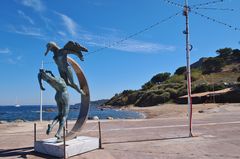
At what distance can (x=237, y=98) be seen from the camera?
54656mm

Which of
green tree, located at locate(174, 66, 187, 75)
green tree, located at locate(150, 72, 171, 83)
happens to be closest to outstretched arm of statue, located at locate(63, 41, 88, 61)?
green tree, located at locate(174, 66, 187, 75)

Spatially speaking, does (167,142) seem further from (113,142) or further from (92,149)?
(92,149)

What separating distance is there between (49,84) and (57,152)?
2.48m

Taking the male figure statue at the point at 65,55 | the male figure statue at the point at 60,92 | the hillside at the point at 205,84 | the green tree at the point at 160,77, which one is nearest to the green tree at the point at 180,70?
the hillside at the point at 205,84

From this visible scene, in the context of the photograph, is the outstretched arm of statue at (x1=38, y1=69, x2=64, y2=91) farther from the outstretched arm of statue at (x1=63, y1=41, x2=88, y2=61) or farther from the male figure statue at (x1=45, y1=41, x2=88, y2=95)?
the outstretched arm of statue at (x1=63, y1=41, x2=88, y2=61)

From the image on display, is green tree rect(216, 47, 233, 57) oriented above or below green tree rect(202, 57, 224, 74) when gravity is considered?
above

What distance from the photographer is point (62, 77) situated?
41.9ft

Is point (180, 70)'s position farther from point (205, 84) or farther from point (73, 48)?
point (73, 48)

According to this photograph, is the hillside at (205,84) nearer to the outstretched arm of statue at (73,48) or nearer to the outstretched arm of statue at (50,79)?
the outstretched arm of statue at (73,48)

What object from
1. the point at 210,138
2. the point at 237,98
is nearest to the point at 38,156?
the point at 210,138

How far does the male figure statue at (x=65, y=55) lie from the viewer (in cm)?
1255

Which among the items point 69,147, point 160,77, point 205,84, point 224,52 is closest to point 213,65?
point 224,52

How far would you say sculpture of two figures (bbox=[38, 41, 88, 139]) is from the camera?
40.4 ft

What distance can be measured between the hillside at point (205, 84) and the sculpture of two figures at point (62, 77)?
46021mm
